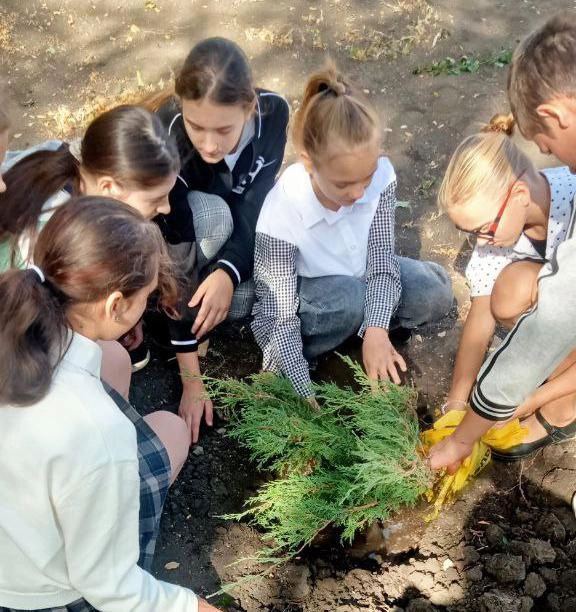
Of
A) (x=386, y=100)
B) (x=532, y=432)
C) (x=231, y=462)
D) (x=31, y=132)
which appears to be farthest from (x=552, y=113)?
(x=31, y=132)

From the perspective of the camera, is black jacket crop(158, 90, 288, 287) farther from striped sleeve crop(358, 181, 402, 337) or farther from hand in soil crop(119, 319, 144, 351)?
striped sleeve crop(358, 181, 402, 337)

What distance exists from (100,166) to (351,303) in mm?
1031

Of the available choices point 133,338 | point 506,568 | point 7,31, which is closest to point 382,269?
point 133,338

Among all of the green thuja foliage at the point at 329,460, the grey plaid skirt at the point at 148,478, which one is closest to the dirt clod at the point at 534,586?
the green thuja foliage at the point at 329,460

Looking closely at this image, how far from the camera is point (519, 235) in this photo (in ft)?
8.00

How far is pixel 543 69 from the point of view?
1.77 metres

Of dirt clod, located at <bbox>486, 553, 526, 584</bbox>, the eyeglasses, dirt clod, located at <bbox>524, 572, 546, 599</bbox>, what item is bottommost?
dirt clod, located at <bbox>524, 572, 546, 599</bbox>

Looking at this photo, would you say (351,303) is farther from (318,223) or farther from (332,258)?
(318,223)

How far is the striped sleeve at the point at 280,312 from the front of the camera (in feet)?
8.33

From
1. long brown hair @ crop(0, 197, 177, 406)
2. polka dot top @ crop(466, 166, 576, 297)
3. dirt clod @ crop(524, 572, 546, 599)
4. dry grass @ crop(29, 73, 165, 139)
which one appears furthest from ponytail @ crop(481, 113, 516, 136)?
dry grass @ crop(29, 73, 165, 139)

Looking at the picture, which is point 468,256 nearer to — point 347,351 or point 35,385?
point 347,351

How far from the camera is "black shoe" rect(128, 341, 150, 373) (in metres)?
2.81

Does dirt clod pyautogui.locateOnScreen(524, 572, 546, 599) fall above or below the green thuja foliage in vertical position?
below

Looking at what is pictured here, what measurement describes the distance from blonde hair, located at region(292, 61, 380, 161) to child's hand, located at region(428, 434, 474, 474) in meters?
0.98
